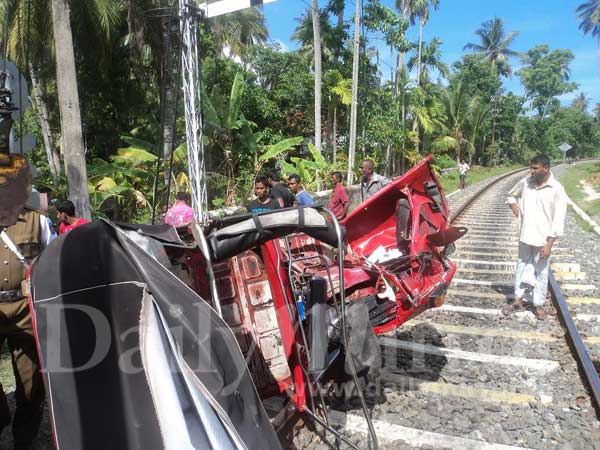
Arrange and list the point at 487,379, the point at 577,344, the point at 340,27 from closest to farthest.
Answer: the point at 487,379, the point at 577,344, the point at 340,27

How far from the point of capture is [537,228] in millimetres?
5496

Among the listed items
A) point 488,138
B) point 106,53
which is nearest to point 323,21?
point 106,53

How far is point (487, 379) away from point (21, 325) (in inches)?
151

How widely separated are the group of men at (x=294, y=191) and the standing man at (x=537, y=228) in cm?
194

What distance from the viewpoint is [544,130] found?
63656 mm

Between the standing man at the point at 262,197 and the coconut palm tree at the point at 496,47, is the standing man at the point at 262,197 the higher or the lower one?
the lower one

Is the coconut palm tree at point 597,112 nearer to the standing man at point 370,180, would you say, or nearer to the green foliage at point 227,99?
the green foliage at point 227,99

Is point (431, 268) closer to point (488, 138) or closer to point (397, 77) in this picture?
point (397, 77)

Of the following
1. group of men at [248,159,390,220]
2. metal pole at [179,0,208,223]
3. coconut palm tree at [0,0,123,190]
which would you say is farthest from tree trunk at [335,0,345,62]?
group of men at [248,159,390,220]

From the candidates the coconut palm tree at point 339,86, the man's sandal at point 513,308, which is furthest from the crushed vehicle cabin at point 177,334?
the coconut palm tree at point 339,86

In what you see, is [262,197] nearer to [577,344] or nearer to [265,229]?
[265,229]

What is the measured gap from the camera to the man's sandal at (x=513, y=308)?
18.7ft

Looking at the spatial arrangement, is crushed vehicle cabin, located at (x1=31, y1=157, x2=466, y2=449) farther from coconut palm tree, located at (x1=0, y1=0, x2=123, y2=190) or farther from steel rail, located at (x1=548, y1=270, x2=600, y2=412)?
coconut palm tree, located at (x1=0, y1=0, x2=123, y2=190)

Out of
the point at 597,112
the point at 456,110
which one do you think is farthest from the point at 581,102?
the point at 456,110
